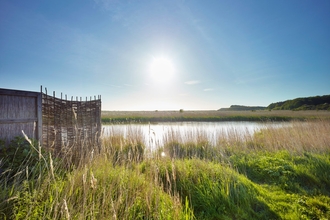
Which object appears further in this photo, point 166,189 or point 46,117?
point 46,117

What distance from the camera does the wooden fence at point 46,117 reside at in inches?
145

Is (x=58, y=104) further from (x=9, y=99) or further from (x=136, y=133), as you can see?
(x=136, y=133)

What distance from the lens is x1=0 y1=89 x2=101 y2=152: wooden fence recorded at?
3680mm

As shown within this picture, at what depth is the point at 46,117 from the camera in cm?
488

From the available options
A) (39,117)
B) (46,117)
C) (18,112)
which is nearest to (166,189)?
(39,117)

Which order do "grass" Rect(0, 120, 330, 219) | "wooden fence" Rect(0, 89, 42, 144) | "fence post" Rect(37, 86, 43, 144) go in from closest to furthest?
"grass" Rect(0, 120, 330, 219), "wooden fence" Rect(0, 89, 42, 144), "fence post" Rect(37, 86, 43, 144)

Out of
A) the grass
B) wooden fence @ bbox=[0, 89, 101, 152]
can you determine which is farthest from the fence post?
the grass

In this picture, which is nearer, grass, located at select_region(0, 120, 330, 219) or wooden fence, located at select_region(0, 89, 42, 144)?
grass, located at select_region(0, 120, 330, 219)

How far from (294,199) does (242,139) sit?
5239 mm

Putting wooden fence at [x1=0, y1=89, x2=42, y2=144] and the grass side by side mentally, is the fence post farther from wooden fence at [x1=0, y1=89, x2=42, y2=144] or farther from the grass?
the grass

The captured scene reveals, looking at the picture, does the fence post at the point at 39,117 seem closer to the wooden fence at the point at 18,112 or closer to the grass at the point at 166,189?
the wooden fence at the point at 18,112

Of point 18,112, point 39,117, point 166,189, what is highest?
point 18,112

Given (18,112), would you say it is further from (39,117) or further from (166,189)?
(166,189)

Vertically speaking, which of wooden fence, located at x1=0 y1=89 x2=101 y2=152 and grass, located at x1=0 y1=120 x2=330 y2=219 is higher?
wooden fence, located at x1=0 y1=89 x2=101 y2=152
